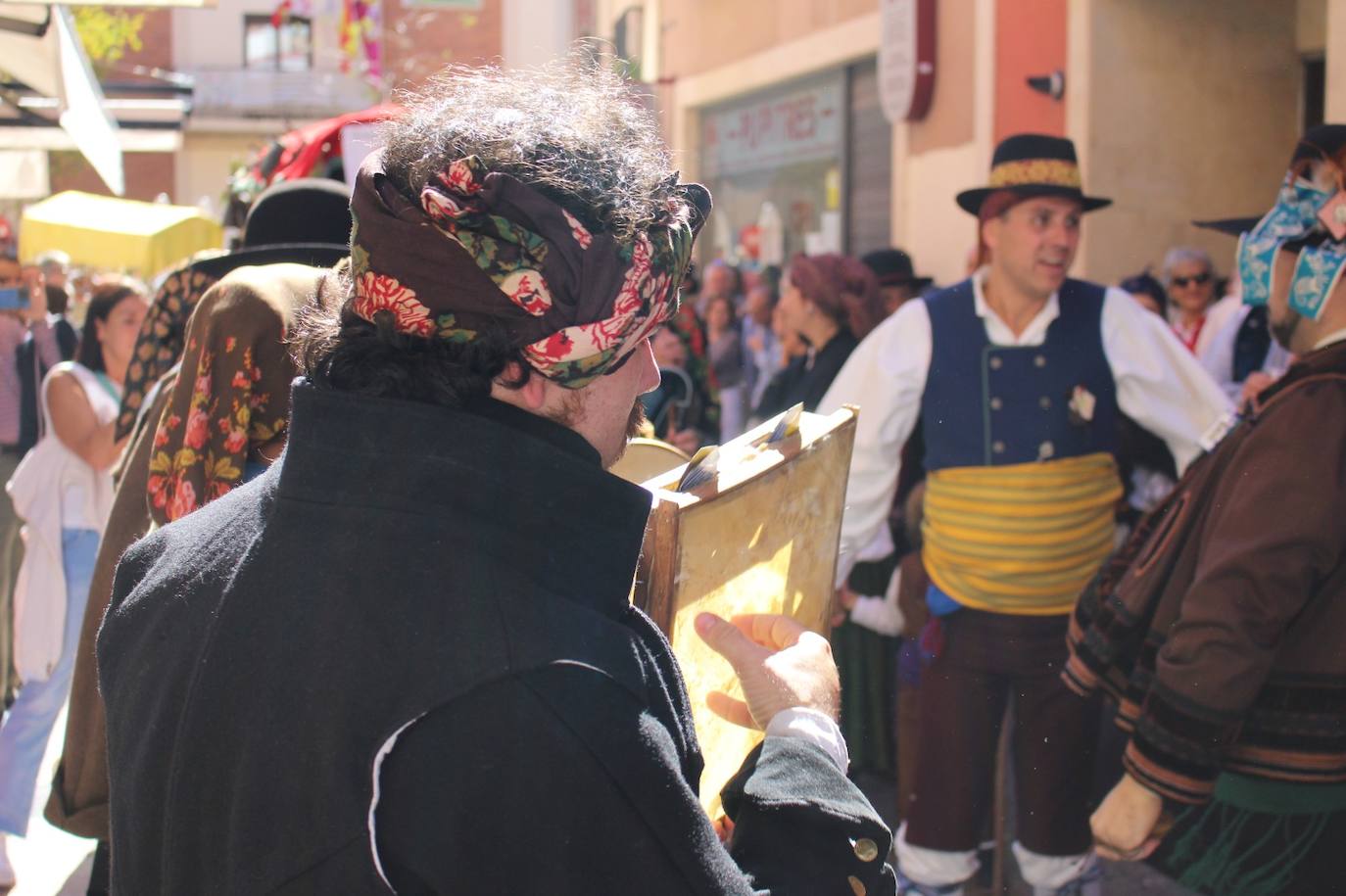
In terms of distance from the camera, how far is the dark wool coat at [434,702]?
3.88ft

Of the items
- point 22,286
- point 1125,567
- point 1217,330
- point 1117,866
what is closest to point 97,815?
point 1125,567

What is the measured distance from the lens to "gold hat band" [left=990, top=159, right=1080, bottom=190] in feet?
13.0

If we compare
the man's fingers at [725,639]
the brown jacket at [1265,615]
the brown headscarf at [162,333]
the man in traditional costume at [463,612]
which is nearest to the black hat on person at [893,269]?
the brown headscarf at [162,333]

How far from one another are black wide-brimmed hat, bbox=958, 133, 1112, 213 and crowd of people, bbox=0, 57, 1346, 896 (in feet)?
0.05

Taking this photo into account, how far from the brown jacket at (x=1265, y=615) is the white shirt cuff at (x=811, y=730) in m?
1.35

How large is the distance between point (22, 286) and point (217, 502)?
310 inches

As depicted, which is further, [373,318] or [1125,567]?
[1125,567]

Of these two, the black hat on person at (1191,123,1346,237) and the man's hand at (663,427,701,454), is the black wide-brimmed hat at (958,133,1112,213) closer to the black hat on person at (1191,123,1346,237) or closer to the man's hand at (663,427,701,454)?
the black hat on person at (1191,123,1346,237)

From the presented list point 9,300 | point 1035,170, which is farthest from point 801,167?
point 1035,170

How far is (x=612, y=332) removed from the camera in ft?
4.42

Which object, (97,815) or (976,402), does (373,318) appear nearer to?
(97,815)

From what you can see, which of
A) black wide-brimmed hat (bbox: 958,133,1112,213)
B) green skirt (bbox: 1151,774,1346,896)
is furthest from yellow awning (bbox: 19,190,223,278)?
green skirt (bbox: 1151,774,1346,896)

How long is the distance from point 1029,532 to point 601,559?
8.37 feet

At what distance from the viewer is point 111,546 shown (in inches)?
106
